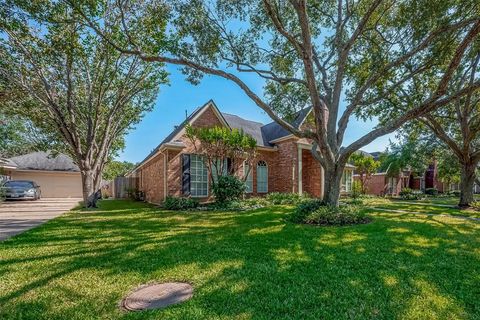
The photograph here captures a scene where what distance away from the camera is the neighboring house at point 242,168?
1358 centimetres

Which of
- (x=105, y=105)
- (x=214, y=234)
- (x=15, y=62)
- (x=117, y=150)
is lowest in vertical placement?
(x=214, y=234)

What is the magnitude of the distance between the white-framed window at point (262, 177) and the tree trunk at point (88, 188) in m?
9.97

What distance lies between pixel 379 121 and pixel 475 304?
13.2 metres

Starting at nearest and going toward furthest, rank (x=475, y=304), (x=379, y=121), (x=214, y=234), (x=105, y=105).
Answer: (x=475, y=304), (x=214, y=234), (x=379, y=121), (x=105, y=105)

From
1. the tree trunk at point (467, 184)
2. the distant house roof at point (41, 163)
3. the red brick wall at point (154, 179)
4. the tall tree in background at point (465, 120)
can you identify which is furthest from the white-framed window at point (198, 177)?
the distant house roof at point (41, 163)

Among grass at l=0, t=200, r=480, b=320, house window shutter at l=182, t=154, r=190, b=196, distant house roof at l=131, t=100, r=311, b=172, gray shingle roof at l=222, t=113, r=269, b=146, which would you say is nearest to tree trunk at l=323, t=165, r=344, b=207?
grass at l=0, t=200, r=480, b=320

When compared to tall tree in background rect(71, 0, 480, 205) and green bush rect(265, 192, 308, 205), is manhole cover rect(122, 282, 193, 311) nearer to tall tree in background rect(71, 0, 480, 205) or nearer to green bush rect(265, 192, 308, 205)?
tall tree in background rect(71, 0, 480, 205)

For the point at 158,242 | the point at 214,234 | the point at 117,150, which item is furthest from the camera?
the point at 117,150

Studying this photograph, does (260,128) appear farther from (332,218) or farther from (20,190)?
(20,190)

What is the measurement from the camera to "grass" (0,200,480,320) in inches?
115

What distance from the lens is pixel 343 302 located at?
10.1 feet

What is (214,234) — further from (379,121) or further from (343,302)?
(379,121)

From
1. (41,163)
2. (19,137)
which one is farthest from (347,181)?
(19,137)

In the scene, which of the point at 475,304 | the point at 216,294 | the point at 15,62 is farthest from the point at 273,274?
the point at 15,62
